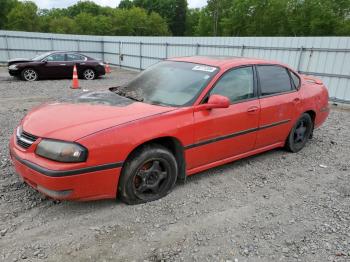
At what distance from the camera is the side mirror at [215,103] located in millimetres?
3545

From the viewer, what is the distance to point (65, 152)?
280 centimetres

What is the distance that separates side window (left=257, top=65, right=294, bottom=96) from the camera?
4453 mm

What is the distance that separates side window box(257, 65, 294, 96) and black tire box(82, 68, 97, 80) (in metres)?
11.6

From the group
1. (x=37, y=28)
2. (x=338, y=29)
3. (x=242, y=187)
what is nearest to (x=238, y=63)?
(x=242, y=187)

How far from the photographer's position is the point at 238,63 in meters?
4.21

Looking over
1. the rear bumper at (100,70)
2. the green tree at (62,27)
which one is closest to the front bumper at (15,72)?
the rear bumper at (100,70)

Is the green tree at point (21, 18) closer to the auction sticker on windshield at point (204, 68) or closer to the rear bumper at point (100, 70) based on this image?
the rear bumper at point (100, 70)

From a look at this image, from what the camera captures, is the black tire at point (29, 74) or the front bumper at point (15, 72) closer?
the front bumper at point (15, 72)

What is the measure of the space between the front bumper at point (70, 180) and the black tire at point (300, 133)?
10.7 feet

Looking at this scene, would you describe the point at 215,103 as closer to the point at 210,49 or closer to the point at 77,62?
the point at 210,49

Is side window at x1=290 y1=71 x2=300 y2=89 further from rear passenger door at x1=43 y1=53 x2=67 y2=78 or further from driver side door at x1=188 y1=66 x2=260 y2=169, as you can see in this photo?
rear passenger door at x1=43 y1=53 x2=67 y2=78

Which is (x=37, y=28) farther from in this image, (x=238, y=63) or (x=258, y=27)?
(x=238, y=63)

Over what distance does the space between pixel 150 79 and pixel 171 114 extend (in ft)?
3.32

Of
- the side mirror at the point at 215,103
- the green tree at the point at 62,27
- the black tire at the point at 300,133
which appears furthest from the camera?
the green tree at the point at 62,27
